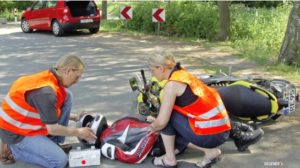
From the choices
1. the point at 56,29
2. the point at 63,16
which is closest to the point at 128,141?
the point at 63,16

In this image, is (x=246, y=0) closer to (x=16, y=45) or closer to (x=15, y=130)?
(x=16, y=45)

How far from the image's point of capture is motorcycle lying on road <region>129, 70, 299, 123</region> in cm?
601

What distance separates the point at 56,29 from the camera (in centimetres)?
1781

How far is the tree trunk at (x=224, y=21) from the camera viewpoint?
1559cm

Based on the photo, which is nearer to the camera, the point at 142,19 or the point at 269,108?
the point at 269,108

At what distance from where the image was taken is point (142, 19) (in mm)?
18562

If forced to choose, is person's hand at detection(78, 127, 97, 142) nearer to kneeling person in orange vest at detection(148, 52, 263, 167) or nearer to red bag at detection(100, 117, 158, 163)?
red bag at detection(100, 117, 158, 163)

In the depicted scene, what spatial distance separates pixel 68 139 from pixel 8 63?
6.32 metres

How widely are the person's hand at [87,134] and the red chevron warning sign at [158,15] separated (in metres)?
11.9

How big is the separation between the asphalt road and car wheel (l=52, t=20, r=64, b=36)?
1.31 ft

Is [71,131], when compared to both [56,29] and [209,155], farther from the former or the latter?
[56,29]

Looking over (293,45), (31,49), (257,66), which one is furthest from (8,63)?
(293,45)

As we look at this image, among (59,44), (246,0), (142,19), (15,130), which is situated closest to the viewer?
(15,130)

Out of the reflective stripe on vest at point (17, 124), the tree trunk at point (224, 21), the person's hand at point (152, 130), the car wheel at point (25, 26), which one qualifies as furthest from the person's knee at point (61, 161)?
the car wheel at point (25, 26)
